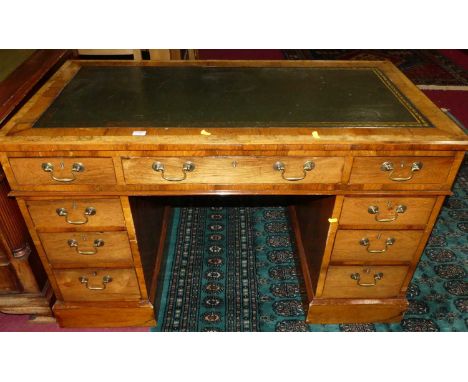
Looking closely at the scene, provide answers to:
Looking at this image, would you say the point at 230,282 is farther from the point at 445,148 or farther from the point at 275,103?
the point at 445,148

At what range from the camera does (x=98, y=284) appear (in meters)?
1.94

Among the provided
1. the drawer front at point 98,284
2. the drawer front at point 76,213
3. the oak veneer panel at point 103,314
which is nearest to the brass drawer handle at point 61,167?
the drawer front at point 76,213

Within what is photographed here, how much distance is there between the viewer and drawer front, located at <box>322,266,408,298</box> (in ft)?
6.31

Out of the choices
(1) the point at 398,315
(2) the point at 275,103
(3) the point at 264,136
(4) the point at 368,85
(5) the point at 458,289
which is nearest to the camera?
(3) the point at 264,136

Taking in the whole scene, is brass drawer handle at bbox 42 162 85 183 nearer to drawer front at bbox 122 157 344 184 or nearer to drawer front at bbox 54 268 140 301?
drawer front at bbox 122 157 344 184

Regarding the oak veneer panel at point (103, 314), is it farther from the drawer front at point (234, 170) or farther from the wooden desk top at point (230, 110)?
the wooden desk top at point (230, 110)

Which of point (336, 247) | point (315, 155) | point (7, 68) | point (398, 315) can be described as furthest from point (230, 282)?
point (7, 68)

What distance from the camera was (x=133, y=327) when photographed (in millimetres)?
2102

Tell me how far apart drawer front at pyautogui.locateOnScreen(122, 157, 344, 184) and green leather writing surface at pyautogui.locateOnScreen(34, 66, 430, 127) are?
0.15 meters

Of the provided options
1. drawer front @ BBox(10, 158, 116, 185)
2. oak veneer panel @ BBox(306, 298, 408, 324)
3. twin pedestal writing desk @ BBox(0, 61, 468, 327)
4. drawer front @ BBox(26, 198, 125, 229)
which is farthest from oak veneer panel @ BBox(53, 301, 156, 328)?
oak veneer panel @ BBox(306, 298, 408, 324)

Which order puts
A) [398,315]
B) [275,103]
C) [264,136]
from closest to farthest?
1. [264,136]
2. [275,103]
3. [398,315]

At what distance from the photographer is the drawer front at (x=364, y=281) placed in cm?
192

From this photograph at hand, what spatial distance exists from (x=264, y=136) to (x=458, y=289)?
1696 millimetres

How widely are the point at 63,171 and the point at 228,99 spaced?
0.79 meters
